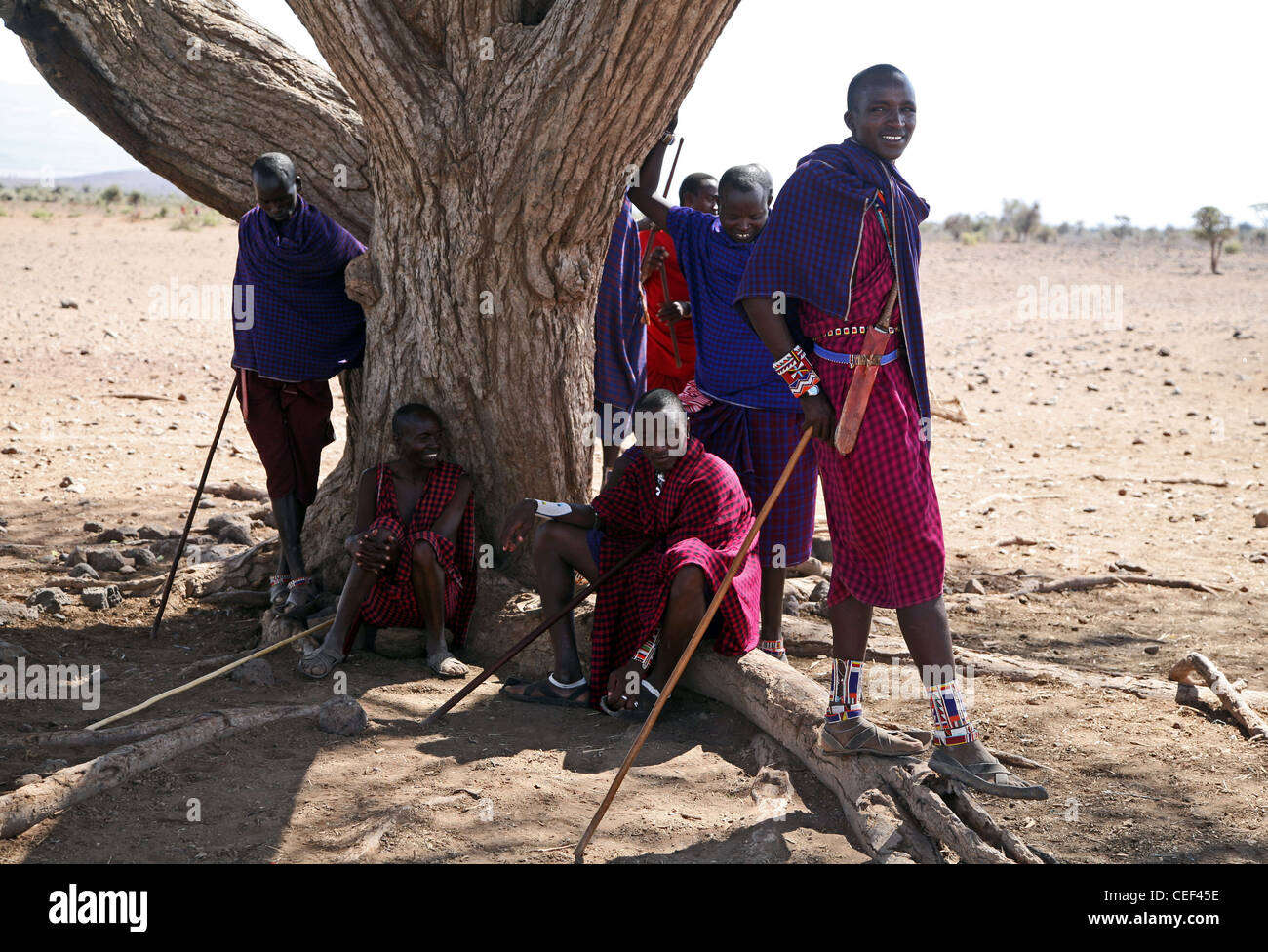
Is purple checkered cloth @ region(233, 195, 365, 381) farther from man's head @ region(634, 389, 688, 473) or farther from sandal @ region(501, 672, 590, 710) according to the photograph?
sandal @ region(501, 672, 590, 710)

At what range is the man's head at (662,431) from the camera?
388 centimetres

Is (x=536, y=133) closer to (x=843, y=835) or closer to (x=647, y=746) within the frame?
(x=647, y=746)

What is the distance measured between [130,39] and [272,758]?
300 cm

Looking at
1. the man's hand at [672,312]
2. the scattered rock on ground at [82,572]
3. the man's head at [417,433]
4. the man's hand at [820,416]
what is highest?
the man's hand at [672,312]

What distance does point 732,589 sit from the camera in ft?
12.5

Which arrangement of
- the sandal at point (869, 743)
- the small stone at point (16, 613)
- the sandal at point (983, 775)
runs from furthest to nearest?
the small stone at point (16, 613) → the sandal at point (869, 743) → the sandal at point (983, 775)

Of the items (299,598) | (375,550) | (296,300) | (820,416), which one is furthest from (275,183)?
(820,416)

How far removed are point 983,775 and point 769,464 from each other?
1.53 metres

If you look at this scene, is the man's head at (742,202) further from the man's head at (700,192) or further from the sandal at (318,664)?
the sandal at (318,664)

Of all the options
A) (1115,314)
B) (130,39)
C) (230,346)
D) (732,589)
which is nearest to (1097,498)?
(732,589)

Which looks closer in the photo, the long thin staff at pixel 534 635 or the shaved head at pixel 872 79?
the shaved head at pixel 872 79

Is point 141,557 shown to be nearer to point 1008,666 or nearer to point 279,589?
point 279,589

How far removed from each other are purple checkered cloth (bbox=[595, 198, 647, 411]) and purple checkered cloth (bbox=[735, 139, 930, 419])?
166 cm

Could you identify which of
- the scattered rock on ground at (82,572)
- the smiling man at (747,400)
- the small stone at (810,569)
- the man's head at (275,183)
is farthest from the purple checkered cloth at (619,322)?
the scattered rock on ground at (82,572)
